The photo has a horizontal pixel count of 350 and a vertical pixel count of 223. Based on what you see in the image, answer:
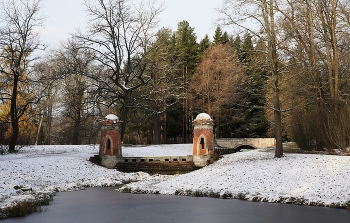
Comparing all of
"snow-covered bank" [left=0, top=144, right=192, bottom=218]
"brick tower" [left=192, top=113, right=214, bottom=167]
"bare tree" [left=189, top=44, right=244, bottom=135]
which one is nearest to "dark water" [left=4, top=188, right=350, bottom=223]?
"snow-covered bank" [left=0, top=144, right=192, bottom=218]

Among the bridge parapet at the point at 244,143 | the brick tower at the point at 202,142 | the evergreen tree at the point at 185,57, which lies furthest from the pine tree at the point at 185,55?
the brick tower at the point at 202,142

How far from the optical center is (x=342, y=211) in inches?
489

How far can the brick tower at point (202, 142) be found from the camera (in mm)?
26281

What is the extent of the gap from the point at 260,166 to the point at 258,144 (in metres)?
20.9

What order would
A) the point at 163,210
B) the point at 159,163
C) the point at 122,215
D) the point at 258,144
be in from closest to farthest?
the point at 122,215 → the point at 163,210 → the point at 159,163 → the point at 258,144

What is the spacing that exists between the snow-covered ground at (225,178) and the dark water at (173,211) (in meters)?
1.29

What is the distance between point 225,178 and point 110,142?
11.0 metres

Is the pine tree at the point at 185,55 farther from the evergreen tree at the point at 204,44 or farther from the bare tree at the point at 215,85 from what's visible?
the bare tree at the point at 215,85

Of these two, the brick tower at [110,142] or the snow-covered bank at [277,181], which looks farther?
the brick tower at [110,142]

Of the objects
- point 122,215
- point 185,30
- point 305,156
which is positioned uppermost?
point 185,30

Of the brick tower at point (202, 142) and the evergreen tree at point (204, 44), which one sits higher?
the evergreen tree at point (204, 44)

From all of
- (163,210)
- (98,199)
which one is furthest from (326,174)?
(98,199)

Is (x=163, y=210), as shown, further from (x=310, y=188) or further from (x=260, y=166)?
(x=260, y=166)

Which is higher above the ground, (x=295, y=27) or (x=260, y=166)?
(x=295, y=27)
